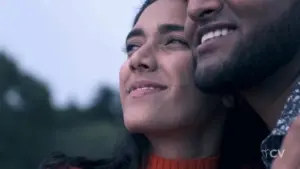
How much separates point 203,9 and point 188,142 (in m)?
0.47

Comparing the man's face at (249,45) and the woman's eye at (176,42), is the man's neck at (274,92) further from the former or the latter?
the woman's eye at (176,42)

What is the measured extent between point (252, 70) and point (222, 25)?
0.54 ft

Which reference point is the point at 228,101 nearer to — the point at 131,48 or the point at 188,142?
the point at 188,142

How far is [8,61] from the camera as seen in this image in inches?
482

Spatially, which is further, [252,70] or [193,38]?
[193,38]

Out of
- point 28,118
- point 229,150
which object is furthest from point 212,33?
point 28,118

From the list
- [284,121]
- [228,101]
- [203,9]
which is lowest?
[228,101]

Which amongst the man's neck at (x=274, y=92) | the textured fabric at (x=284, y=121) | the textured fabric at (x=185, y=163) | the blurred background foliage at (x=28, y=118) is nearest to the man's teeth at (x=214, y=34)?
the man's neck at (x=274, y=92)

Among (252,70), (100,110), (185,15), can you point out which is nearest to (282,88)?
(252,70)

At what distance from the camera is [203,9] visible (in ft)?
8.12

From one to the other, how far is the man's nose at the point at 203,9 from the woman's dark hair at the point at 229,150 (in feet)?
1.25

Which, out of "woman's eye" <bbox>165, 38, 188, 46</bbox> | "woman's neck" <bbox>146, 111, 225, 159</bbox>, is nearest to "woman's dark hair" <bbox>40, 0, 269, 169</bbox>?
"woman's neck" <bbox>146, 111, 225, 159</bbox>

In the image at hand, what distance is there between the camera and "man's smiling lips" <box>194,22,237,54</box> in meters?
2.42

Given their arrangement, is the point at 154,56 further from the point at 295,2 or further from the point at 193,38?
the point at 295,2
